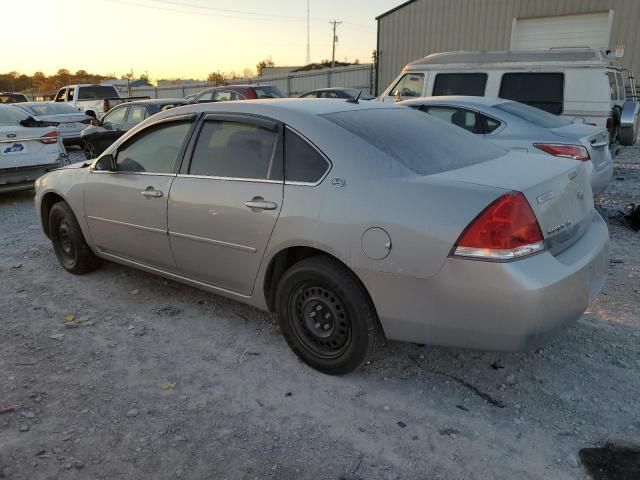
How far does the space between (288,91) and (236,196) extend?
82.2ft

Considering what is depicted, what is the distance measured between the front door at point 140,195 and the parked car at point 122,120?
7638 millimetres

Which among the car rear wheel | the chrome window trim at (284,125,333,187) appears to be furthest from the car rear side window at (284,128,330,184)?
the car rear wheel

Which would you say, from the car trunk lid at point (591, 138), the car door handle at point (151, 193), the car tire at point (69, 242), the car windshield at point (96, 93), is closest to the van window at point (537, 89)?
the car trunk lid at point (591, 138)

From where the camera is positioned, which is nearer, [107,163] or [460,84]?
[107,163]

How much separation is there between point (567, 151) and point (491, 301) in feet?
13.8

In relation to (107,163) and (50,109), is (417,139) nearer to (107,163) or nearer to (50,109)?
(107,163)

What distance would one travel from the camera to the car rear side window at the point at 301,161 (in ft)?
9.85

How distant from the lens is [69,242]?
4949 mm

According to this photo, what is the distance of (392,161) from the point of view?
284 centimetres

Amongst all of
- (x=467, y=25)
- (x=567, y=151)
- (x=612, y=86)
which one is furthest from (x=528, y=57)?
(x=467, y=25)

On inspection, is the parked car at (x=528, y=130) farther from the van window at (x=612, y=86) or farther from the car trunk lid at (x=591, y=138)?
the van window at (x=612, y=86)

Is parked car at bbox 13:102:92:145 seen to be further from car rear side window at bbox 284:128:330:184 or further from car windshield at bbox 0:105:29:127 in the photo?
car rear side window at bbox 284:128:330:184

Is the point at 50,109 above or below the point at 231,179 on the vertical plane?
above

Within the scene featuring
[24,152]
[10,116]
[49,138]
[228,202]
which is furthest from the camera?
[10,116]
